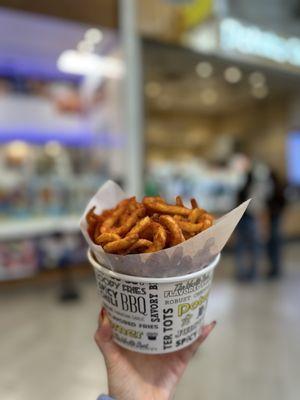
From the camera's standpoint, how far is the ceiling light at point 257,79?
6135mm

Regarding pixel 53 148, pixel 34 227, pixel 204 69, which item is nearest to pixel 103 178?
pixel 53 148

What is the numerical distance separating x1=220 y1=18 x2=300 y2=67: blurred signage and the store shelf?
3.58 meters

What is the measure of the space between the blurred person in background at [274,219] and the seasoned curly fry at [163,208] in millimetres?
3644

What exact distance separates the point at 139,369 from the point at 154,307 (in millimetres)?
231

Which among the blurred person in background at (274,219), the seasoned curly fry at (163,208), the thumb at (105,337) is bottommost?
the blurred person in background at (274,219)

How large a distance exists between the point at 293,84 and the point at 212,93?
1907mm

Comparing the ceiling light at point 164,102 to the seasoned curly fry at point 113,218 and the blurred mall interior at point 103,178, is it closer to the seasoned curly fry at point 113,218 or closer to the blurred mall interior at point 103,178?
the blurred mall interior at point 103,178

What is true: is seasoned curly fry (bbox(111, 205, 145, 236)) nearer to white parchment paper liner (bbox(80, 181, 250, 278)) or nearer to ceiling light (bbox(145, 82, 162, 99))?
white parchment paper liner (bbox(80, 181, 250, 278))

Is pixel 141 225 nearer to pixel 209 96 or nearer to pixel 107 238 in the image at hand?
pixel 107 238

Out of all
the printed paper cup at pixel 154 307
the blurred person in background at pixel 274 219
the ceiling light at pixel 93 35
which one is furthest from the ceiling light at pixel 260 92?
the printed paper cup at pixel 154 307

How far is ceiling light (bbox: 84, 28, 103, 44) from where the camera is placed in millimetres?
4035

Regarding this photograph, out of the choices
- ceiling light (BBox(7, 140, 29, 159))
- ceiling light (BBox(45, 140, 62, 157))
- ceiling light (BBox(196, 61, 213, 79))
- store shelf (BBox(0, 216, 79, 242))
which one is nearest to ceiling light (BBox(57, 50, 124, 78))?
ceiling light (BBox(45, 140, 62, 157))

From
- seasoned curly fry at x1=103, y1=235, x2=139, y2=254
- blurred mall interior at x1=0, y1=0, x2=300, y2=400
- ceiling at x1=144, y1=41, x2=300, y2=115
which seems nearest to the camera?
seasoned curly fry at x1=103, y1=235, x2=139, y2=254

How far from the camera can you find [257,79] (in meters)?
6.54
